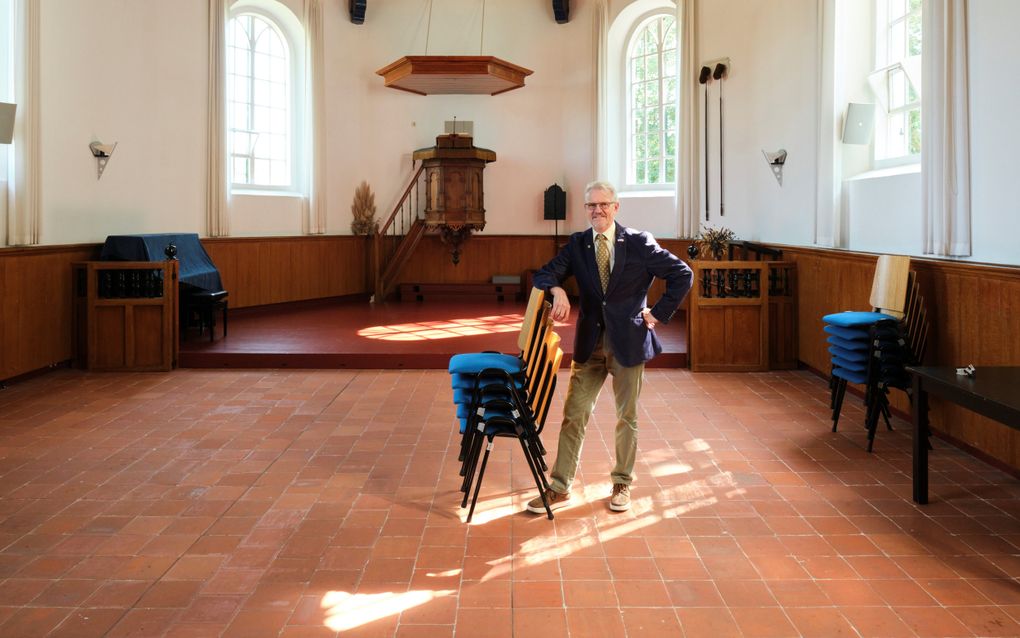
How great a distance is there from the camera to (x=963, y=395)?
12.2ft

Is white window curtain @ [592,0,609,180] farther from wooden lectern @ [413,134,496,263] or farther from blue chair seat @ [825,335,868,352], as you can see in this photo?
blue chair seat @ [825,335,868,352]

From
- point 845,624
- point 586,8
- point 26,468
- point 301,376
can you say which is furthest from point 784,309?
point 586,8

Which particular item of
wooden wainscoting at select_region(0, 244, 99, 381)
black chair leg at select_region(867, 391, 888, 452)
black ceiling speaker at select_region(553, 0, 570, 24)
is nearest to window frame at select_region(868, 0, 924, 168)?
black chair leg at select_region(867, 391, 888, 452)

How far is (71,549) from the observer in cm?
357

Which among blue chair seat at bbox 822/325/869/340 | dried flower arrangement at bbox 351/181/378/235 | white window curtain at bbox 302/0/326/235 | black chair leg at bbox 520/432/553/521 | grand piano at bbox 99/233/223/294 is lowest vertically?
black chair leg at bbox 520/432/553/521

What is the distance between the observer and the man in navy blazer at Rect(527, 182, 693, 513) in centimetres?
397

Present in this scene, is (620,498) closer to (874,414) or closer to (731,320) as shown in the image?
(874,414)

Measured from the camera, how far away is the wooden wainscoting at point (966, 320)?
4.64 metres

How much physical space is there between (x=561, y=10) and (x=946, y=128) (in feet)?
29.1

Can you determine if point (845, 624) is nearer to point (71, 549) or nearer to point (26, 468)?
point (71, 549)

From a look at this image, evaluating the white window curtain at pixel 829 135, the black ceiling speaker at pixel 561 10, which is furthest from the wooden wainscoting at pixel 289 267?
the white window curtain at pixel 829 135

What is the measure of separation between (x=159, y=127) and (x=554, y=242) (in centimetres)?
641

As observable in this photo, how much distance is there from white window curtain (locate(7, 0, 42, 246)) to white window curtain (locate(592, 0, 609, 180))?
7.94 metres

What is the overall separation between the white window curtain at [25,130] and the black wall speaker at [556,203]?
305 inches
